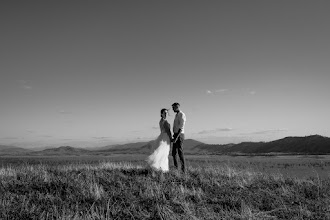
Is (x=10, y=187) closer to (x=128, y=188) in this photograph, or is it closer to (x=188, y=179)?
(x=128, y=188)

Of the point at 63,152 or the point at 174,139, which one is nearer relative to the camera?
the point at 174,139

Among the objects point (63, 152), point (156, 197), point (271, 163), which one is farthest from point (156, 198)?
point (63, 152)

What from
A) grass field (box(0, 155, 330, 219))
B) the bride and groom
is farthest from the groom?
grass field (box(0, 155, 330, 219))

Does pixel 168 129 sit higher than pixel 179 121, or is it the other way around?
pixel 179 121

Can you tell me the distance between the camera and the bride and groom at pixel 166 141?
439 inches

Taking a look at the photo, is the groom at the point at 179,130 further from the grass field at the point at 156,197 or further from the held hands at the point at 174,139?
the grass field at the point at 156,197

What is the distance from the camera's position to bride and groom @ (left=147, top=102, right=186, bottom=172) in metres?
11.1

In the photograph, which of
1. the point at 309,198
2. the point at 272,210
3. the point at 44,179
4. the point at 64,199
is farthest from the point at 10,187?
the point at 309,198

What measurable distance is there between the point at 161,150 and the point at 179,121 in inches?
50.0

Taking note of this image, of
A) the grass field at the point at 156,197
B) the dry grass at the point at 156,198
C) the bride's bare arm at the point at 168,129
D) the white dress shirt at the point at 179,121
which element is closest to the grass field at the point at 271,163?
the bride's bare arm at the point at 168,129

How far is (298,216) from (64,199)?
16.9ft

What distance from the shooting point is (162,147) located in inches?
451

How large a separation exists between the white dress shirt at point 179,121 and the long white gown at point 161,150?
31 centimetres

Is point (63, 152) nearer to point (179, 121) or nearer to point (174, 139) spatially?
point (174, 139)
